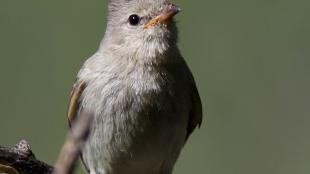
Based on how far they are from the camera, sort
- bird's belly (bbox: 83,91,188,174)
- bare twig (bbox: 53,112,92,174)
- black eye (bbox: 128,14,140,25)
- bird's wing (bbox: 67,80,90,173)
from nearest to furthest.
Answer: bare twig (bbox: 53,112,92,174)
bird's belly (bbox: 83,91,188,174)
black eye (bbox: 128,14,140,25)
bird's wing (bbox: 67,80,90,173)

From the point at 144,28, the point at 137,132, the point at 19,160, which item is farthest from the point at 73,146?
the point at 144,28

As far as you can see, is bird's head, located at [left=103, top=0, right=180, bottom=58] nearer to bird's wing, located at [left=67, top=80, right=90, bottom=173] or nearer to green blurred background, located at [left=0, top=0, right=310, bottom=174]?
bird's wing, located at [left=67, top=80, right=90, bottom=173]

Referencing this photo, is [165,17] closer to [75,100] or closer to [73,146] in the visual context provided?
[75,100]

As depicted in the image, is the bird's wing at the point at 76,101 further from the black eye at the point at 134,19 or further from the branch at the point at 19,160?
the branch at the point at 19,160

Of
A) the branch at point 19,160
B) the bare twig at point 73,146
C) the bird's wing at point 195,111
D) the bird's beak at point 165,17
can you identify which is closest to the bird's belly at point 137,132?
the bird's wing at point 195,111

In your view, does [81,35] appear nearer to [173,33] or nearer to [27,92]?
[27,92]

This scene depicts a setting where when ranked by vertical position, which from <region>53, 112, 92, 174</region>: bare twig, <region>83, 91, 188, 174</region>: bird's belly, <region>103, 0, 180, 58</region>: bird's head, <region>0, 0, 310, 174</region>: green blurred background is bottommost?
<region>0, 0, 310, 174</region>: green blurred background

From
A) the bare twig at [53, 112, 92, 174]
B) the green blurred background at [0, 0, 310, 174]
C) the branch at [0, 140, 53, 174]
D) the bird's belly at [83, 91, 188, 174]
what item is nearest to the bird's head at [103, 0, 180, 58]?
the bird's belly at [83, 91, 188, 174]
